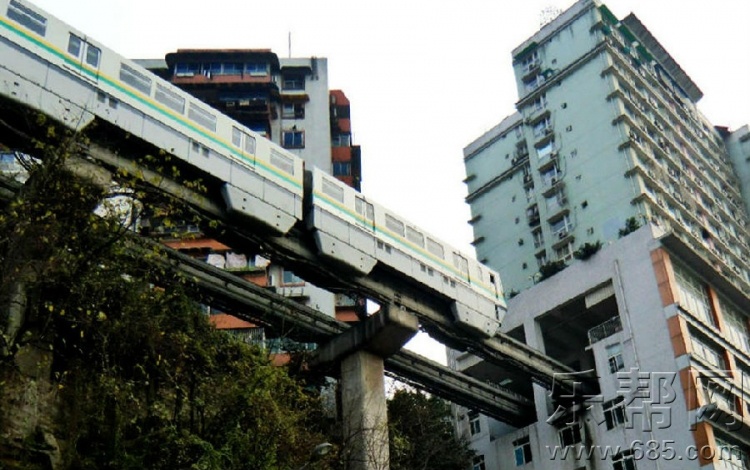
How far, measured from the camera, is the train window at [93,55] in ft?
75.7

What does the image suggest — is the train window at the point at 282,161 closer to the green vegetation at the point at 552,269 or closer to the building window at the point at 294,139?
the green vegetation at the point at 552,269

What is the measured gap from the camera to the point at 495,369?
46062mm

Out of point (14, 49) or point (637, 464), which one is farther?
point (637, 464)

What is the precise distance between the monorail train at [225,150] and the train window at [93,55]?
32mm

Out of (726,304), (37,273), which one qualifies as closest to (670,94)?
(726,304)

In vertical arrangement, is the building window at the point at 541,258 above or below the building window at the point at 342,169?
below

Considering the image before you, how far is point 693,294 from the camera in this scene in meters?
39.9

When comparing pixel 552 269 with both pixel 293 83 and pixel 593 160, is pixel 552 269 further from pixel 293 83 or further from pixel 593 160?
pixel 293 83

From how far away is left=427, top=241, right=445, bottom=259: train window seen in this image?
32656 mm

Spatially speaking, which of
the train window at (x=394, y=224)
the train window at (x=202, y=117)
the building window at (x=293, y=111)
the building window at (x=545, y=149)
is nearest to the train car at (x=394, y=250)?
the train window at (x=394, y=224)

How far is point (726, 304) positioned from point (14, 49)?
35720mm

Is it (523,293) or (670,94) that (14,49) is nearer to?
(523,293)

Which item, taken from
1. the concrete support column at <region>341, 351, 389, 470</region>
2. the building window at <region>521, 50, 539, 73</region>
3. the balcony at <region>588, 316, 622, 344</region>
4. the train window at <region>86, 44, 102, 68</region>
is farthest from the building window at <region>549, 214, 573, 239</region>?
the train window at <region>86, 44, 102, 68</region>

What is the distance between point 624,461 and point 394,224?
14.6 metres
